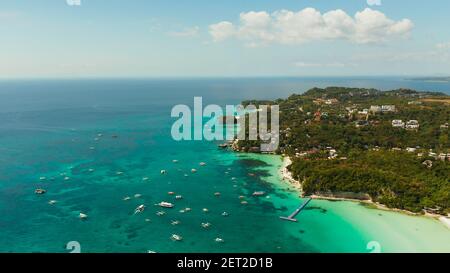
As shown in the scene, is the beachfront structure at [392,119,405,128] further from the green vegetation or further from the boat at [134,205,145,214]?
the boat at [134,205,145,214]

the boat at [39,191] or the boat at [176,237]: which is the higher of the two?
the boat at [39,191]

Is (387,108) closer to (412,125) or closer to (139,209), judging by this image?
(412,125)

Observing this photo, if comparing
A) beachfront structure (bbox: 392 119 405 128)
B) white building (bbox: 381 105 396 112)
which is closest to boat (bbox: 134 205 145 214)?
beachfront structure (bbox: 392 119 405 128)

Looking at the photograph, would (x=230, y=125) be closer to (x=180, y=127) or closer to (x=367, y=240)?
(x=180, y=127)

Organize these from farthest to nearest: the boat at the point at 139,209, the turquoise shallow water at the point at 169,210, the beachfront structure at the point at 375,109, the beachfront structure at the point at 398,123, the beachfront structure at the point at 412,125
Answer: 1. the beachfront structure at the point at 375,109
2. the beachfront structure at the point at 398,123
3. the beachfront structure at the point at 412,125
4. the boat at the point at 139,209
5. the turquoise shallow water at the point at 169,210

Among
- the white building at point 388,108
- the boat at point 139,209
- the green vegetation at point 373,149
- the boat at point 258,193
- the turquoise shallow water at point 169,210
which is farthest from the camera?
the white building at point 388,108

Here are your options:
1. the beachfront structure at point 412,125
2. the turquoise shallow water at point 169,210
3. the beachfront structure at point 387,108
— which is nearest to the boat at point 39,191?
the turquoise shallow water at point 169,210

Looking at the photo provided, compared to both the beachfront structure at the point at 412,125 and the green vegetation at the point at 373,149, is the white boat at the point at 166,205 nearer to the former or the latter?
the green vegetation at the point at 373,149

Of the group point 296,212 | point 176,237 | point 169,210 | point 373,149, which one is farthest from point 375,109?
point 176,237
